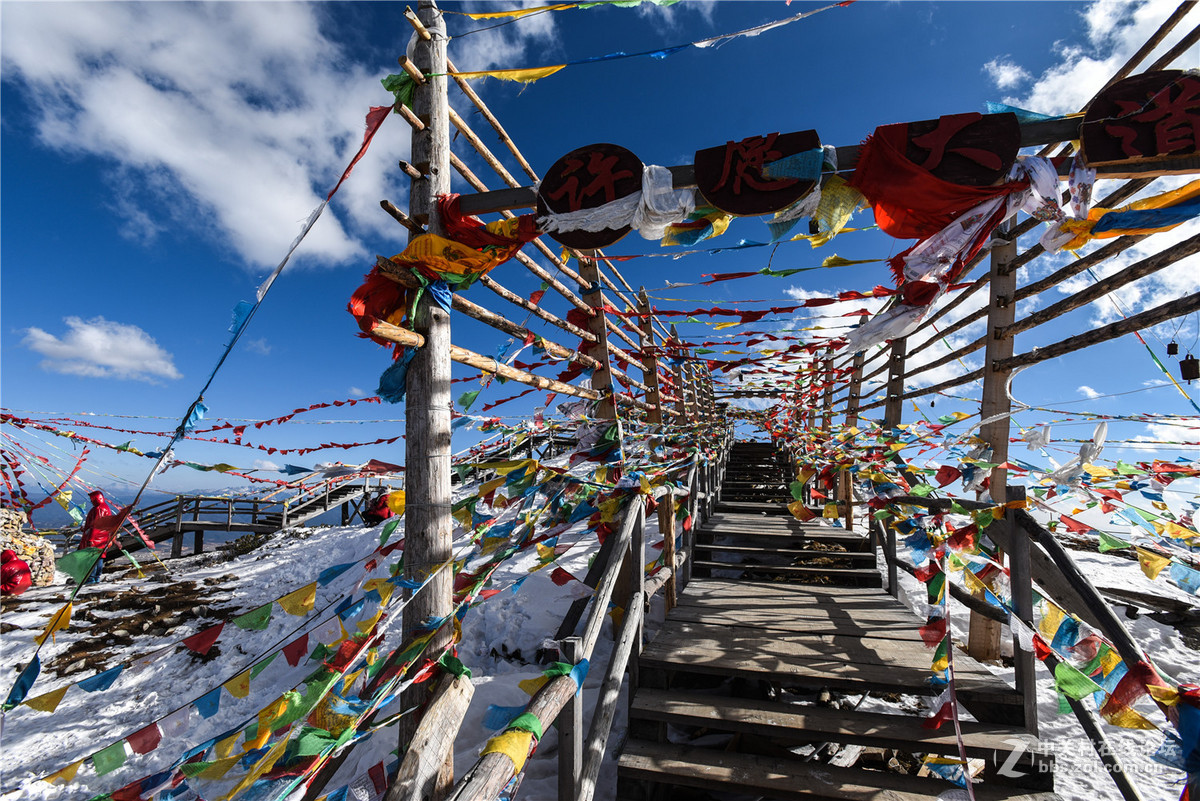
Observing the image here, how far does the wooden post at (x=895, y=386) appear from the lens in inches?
278

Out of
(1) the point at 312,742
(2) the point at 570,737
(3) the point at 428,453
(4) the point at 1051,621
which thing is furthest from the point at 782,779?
(3) the point at 428,453

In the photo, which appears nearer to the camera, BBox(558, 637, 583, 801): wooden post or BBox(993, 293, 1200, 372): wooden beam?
BBox(558, 637, 583, 801): wooden post

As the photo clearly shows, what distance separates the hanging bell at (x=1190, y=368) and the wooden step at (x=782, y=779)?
288 cm

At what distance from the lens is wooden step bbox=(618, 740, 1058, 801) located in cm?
268

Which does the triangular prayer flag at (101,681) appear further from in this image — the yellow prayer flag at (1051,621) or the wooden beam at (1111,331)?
the wooden beam at (1111,331)

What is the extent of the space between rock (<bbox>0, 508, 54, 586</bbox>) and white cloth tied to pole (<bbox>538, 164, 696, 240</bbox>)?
15.0m

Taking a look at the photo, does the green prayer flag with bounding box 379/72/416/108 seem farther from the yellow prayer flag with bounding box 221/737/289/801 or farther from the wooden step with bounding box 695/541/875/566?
the wooden step with bounding box 695/541/875/566

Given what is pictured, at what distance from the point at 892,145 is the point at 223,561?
59.4 ft

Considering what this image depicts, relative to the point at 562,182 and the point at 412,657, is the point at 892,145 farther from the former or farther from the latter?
the point at 412,657

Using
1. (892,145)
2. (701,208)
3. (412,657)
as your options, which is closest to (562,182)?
(701,208)

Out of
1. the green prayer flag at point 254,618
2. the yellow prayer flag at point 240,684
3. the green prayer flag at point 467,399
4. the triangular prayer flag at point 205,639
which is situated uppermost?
the green prayer flag at point 467,399

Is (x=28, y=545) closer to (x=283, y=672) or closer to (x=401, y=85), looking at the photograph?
(x=283, y=672)

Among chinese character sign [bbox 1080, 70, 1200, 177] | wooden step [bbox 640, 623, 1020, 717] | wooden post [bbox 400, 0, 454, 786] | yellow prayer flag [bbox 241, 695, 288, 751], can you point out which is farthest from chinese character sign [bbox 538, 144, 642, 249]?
wooden step [bbox 640, 623, 1020, 717]

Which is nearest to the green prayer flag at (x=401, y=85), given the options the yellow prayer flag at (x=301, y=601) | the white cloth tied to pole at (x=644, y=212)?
the white cloth tied to pole at (x=644, y=212)
